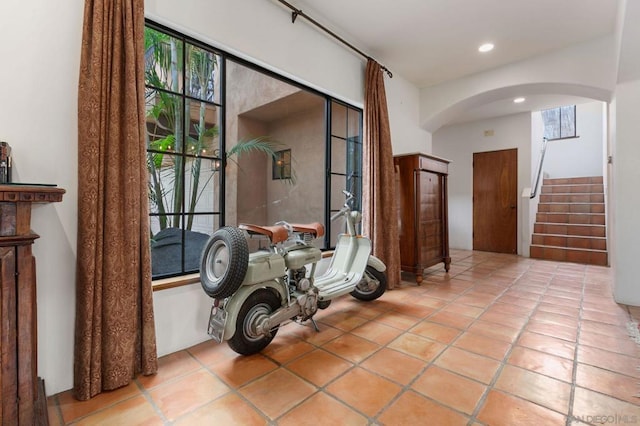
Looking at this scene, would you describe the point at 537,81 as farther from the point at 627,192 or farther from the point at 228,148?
the point at 228,148

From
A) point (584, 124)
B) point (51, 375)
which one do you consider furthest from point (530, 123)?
point (51, 375)

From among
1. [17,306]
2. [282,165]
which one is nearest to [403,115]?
[282,165]

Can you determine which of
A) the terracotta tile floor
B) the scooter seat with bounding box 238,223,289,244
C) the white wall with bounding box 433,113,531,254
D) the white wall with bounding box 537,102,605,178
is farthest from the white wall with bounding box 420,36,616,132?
the white wall with bounding box 537,102,605,178

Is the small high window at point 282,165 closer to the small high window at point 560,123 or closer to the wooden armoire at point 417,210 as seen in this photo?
the wooden armoire at point 417,210

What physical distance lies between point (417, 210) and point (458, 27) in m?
1.91

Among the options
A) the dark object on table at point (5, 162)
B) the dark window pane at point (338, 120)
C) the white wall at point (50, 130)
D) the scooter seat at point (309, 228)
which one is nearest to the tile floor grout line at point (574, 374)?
the scooter seat at point (309, 228)

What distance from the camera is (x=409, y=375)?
164 cm

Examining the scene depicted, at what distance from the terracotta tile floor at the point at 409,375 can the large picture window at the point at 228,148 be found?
0.78 metres

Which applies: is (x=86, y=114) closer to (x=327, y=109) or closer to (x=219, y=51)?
(x=219, y=51)

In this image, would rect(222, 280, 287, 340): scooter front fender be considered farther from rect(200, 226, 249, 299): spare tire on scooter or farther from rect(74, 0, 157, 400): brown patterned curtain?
rect(74, 0, 157, 400): brown patterned curtain

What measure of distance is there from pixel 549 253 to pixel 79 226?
6.33 meters

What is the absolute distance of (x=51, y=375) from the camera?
4.86ft

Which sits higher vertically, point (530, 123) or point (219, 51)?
point (530, 123)

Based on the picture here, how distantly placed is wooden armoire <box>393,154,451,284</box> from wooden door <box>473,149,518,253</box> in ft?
8.85
